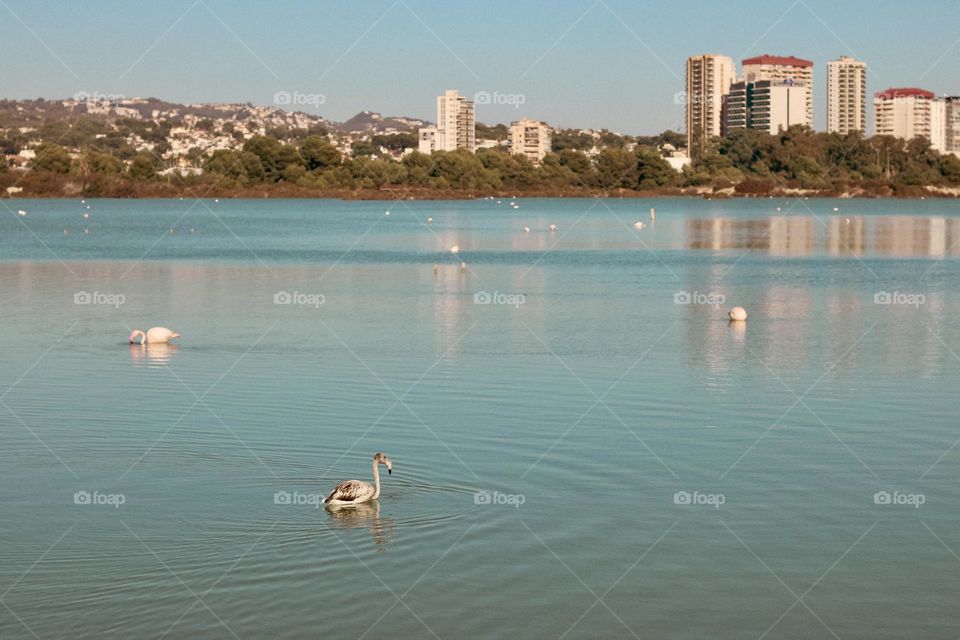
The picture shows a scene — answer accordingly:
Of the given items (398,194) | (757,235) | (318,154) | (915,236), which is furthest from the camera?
(318,154)

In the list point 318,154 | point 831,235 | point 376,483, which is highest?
point 318,154

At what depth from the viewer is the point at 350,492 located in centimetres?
1302

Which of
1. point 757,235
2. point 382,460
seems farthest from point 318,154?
point 382,460

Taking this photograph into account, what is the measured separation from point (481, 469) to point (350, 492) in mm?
2246

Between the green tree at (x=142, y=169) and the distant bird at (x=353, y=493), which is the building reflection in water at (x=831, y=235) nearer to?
the distant bird at (x=353, y=493)

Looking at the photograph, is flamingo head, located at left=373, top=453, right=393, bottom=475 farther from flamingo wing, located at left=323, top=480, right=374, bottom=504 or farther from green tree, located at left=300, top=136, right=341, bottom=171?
green tree, located at left=300, top=136, right=341, bottom=171

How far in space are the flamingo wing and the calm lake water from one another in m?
0.23

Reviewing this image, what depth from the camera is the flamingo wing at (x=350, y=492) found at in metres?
13.0

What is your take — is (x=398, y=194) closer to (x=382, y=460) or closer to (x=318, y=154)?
(x=318, y=154)

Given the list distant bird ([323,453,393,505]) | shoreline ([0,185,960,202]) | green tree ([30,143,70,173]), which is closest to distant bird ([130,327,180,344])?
distant bird ([323,453,393,505])

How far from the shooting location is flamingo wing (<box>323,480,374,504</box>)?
13.0 meters

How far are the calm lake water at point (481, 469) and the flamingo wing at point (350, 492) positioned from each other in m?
0.23

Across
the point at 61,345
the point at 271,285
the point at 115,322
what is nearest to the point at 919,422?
the point at 61,345

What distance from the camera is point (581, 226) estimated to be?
308 ft
